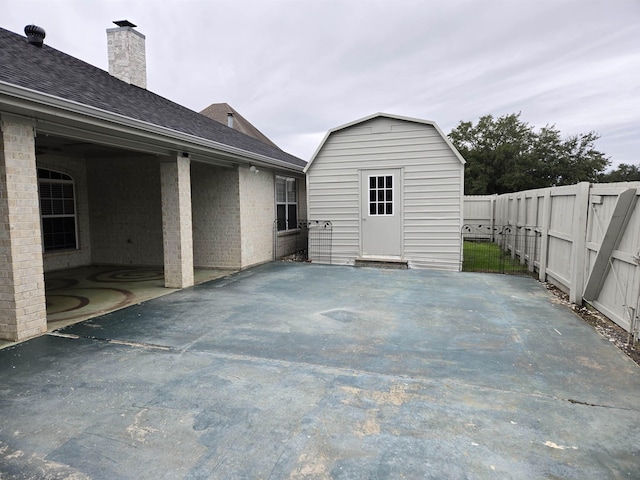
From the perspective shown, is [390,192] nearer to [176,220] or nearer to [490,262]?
[490,262]

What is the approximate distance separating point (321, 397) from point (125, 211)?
8436mm

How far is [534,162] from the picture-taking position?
86.6 ft

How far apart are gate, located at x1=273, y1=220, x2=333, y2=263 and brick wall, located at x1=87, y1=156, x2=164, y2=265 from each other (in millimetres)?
3157

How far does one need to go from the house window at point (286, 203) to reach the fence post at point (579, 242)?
7231 mm

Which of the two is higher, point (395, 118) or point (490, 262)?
point (395, 118)

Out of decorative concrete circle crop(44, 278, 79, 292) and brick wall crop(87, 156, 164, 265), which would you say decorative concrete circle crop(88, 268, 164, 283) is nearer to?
decorative concrete circle crop(44, 278, 79, 292)

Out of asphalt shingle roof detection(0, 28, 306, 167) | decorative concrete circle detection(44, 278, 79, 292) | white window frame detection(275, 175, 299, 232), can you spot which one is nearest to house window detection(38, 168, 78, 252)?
decorative concrete circle detection(44, 278, 79, 292)

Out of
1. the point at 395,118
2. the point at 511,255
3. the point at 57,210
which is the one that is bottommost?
the point at 511,255

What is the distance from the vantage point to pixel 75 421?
2.54m

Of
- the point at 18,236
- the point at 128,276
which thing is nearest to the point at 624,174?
the point at 128,276

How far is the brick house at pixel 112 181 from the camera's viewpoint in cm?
403

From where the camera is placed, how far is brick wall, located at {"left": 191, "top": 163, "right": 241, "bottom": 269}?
8656 mm

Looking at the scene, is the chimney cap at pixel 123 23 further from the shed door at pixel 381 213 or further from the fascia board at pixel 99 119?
the shed door at pixel 381 213

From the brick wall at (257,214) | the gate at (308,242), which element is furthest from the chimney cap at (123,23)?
the gate at (308,242)
